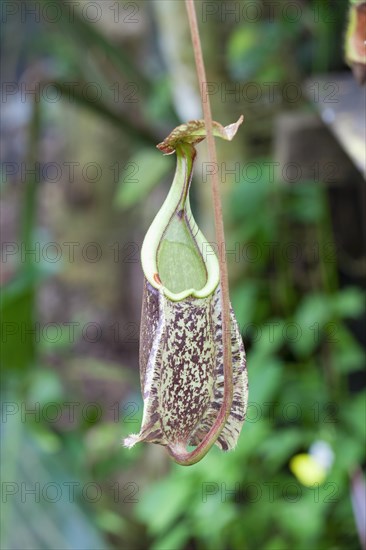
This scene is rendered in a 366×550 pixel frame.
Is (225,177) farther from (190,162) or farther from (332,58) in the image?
(190,162)

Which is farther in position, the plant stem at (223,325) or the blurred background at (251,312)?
the blurred background at (251,312)

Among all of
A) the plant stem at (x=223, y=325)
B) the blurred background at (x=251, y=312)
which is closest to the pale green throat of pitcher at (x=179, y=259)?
the plant stem at (x=223, y=325)

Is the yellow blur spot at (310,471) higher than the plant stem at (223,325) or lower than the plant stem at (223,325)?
lower

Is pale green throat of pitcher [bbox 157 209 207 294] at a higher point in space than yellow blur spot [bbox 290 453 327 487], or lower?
higher

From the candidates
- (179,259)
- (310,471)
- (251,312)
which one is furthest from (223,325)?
(251,312)

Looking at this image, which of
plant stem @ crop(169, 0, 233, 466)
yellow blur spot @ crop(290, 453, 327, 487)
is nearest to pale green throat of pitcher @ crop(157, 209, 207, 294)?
plant stem @ crop(169, 0, 233, 466)

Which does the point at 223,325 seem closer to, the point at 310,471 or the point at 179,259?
the point at 179,259

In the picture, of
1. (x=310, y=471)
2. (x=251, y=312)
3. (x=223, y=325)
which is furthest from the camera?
(x=251, y=312)

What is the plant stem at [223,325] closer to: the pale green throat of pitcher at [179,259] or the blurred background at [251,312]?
the pale green throat of pitcher at [179,259]

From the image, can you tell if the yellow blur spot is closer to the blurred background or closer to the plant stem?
the blurred background
